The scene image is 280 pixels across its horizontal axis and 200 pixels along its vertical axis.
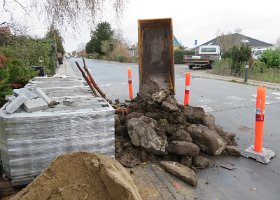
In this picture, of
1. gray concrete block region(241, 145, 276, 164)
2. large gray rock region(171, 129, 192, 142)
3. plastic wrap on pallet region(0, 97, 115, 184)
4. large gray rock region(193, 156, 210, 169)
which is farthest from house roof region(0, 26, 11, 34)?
gray concrete block region(241, 145, 276, 164)

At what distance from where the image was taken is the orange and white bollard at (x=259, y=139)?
181 inches

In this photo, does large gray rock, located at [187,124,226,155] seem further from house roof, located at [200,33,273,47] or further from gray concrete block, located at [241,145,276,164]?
house roof, located at [200,33,273,47]

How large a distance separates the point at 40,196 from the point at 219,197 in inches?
88.2

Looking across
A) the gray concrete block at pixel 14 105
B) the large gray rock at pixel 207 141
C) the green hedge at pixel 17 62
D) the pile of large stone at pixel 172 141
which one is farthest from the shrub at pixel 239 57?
the gray concrete block at pixel 14 105

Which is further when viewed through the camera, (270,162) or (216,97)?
(216,97)

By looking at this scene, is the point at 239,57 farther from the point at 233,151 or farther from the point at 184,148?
the point at 184,148

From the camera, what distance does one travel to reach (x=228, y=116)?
7.87m

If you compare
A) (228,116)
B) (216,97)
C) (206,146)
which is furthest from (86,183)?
(216,97)

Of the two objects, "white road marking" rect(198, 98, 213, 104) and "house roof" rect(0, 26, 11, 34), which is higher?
"house roof" rect(0, 26, 11, 34)

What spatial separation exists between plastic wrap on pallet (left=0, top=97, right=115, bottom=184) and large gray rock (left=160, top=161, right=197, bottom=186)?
112 centimetres

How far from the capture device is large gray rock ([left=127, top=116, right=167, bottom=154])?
450 centimetres

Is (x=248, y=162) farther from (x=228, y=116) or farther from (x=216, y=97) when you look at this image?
(x=216, y=97)

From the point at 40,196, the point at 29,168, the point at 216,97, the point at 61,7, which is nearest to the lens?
the point at 40,196

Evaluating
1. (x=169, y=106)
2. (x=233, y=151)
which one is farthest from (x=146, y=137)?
(x=233, y=151)
